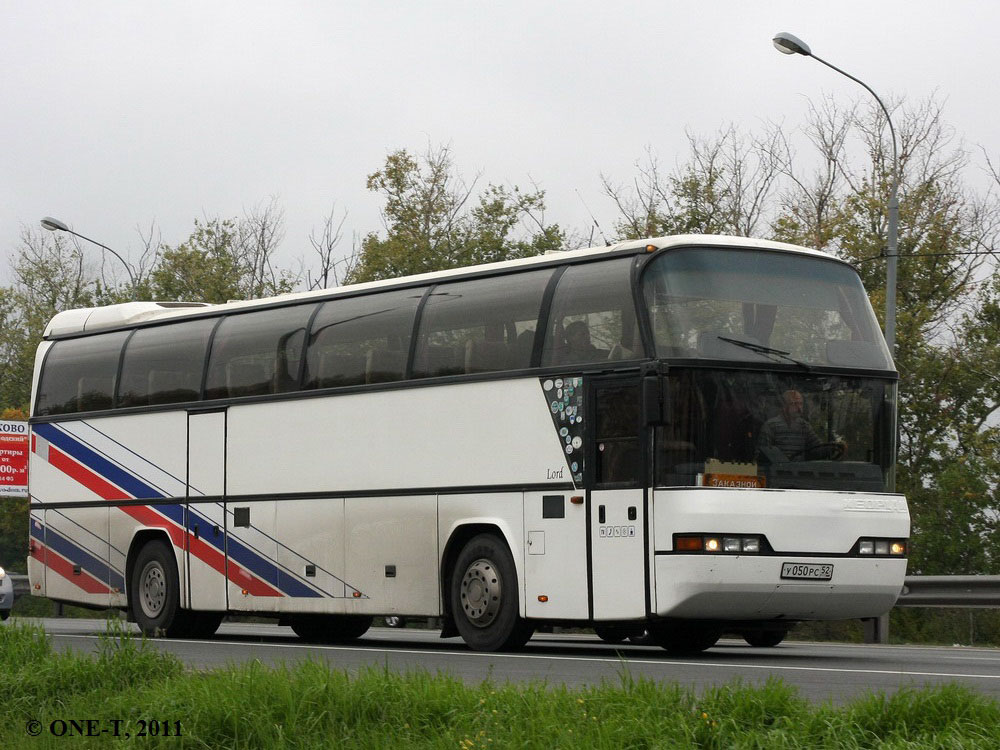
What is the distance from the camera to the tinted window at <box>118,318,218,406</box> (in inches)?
774

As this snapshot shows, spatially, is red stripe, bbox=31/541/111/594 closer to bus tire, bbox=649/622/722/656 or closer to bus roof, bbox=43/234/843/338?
bus roof, bbox=43/234/843/338

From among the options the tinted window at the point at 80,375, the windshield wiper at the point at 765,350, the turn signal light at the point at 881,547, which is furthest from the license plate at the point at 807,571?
the tinted window at the point at 80,375

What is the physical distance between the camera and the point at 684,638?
15867mm

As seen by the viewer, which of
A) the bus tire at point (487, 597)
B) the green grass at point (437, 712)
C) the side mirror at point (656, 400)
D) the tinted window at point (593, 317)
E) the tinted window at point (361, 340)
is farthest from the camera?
the tinted window at point (361, 340)

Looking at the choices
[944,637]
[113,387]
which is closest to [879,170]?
[944,637]

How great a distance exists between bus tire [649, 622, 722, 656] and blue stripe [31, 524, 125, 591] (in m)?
7.37

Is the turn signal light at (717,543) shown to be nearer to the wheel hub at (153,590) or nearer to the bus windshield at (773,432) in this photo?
the bus windshield at (773,432)

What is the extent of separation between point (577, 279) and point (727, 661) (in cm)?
357

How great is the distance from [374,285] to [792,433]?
5.17m

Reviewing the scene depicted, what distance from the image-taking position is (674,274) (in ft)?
48.4

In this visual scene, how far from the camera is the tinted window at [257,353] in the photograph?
60.3 ft

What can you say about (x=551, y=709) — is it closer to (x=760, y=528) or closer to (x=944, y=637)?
(x=760, y=528)

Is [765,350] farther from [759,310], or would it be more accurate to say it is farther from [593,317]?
[593,317]

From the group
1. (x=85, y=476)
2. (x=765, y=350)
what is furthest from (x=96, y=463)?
(x=765, y=350)
